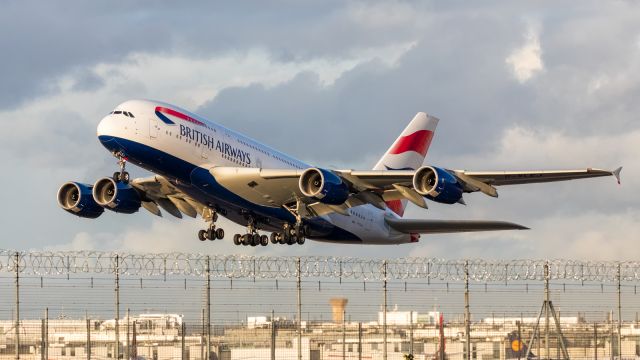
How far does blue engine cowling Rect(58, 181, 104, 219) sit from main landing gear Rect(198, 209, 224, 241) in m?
6.17

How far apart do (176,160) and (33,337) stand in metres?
13.9

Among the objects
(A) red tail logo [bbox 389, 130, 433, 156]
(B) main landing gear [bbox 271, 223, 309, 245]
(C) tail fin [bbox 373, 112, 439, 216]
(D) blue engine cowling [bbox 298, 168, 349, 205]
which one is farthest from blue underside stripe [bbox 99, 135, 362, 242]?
(A) red tail logo [bbox 389, 130, 433, 156]

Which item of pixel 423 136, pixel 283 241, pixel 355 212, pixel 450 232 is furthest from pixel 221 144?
pixel 423 136

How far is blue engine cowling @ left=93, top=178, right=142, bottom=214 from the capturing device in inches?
2495

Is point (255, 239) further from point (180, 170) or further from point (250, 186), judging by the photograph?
point (180, 170)

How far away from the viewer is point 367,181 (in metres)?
58.1

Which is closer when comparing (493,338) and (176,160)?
(176,160)

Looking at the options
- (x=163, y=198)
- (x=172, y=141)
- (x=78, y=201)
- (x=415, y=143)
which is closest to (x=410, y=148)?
(x=415, y=143)

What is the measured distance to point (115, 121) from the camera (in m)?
54.7

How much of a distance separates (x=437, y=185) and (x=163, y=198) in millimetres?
18876

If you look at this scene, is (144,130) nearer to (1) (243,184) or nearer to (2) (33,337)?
(1) (243,184)

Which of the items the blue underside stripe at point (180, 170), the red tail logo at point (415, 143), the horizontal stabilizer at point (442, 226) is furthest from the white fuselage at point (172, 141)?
the red tail logo at point (415, 143)

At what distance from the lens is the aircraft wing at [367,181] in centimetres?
5581

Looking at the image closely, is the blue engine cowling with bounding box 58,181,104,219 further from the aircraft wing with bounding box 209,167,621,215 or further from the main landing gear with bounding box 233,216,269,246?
the aircraft wing with bounding box 209,167,621,215
